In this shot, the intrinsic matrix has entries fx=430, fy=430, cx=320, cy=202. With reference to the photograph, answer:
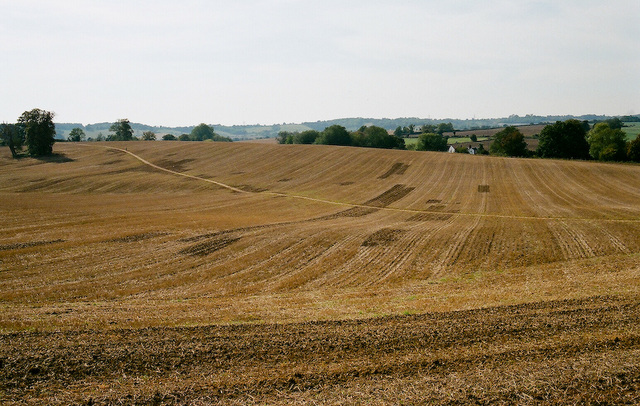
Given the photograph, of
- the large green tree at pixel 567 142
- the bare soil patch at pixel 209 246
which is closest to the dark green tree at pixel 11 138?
the bare soil patch at pixel 209 246

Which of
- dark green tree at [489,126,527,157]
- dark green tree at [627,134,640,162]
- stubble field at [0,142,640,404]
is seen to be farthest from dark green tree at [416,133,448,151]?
stubble field at [0,142,640,404]

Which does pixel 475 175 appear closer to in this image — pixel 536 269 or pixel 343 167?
pixel 343 167

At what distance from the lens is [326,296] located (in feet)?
68.5

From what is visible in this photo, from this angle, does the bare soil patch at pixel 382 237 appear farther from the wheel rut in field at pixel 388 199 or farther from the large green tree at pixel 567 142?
the large green tree at pixel 567 142

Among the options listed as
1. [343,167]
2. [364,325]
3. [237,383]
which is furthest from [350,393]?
[343,167]

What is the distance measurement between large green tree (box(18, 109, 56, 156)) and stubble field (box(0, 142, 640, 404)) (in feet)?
158

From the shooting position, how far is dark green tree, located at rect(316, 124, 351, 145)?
388 ft

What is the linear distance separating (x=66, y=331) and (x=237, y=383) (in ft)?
22.4

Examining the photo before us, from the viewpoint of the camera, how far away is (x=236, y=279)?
2472 centimetres

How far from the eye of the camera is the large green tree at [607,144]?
8638 cm

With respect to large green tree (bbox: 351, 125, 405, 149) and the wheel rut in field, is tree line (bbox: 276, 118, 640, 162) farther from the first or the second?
the wheel rut in field

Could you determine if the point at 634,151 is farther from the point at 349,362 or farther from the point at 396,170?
the point at 349,362

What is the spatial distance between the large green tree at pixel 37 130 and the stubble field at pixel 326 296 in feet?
158

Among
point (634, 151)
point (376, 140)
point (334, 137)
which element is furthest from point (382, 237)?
point (376, 140)
